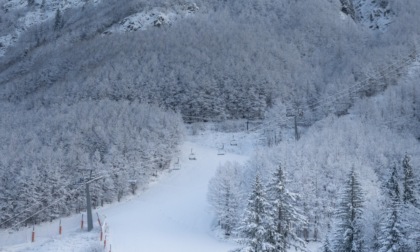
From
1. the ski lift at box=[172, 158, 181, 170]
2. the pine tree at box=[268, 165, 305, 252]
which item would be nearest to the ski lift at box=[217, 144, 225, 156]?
the ski lift at box=[172, 158, 181, 170]

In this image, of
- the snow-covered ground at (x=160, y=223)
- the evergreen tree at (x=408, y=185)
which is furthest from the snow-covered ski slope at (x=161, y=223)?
the evergreen tree at (x=408, y=185)

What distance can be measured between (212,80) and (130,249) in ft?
336

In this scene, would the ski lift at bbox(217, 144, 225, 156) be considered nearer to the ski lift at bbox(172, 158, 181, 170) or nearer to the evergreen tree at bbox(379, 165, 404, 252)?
the ski lift at bbox(172, 158, 181, 170)

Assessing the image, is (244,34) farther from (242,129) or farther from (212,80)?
(242,129)

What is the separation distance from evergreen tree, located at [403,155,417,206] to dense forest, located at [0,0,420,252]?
79mm

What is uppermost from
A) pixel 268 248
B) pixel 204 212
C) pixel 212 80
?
pixel 212 80

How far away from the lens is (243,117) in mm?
130375

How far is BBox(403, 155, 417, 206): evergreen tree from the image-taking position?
26250 mm

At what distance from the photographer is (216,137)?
113938mm

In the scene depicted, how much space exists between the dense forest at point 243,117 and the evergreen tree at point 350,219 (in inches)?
3.6

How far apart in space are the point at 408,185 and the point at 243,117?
10380 cm

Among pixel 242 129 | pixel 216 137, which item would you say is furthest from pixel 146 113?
pixel 242 129

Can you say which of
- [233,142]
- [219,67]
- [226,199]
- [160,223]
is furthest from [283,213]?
[219,67]

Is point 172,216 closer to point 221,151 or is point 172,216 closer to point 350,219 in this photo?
point 350,219
